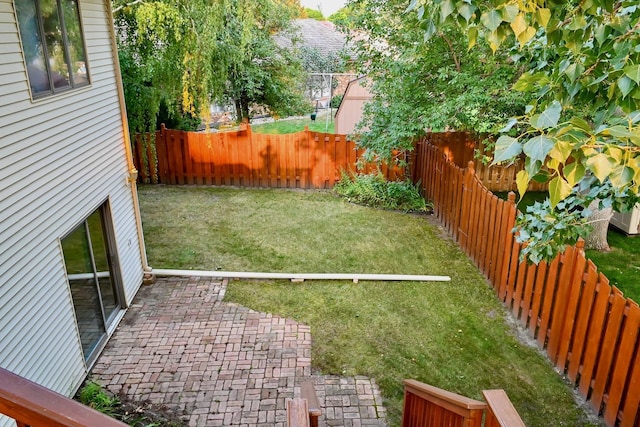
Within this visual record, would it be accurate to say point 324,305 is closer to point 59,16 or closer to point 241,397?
point 241,397

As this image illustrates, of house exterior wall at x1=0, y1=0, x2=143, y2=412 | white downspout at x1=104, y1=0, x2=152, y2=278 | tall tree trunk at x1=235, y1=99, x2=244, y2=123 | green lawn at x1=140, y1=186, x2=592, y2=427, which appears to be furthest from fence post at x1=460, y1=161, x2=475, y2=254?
tall tree trunk at x1=235, y1=99, x2=244, y2=123

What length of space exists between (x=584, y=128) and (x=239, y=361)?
4661 mm

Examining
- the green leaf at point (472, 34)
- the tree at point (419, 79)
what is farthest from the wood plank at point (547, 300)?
the green leaf at point (472, 34)

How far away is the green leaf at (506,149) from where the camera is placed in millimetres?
1511

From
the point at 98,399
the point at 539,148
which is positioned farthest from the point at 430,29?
the point at 98,399

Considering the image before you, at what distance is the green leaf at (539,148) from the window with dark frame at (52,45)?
4.42 metres

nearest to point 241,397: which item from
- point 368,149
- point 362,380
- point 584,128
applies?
point 362,380

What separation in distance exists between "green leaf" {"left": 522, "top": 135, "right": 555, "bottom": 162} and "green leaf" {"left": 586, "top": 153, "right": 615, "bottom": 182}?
6.0 inches

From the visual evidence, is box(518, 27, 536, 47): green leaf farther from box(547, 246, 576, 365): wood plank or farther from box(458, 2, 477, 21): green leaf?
box(547, 246, 576, 365): wood plank

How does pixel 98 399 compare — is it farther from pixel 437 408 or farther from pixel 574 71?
pixel 574 71

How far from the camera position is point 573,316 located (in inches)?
192

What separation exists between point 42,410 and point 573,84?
252 cm

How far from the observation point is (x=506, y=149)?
154cm

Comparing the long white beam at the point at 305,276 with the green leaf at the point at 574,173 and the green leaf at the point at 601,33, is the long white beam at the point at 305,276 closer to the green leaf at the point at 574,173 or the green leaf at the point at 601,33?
the green leaf at the point at 601,33
